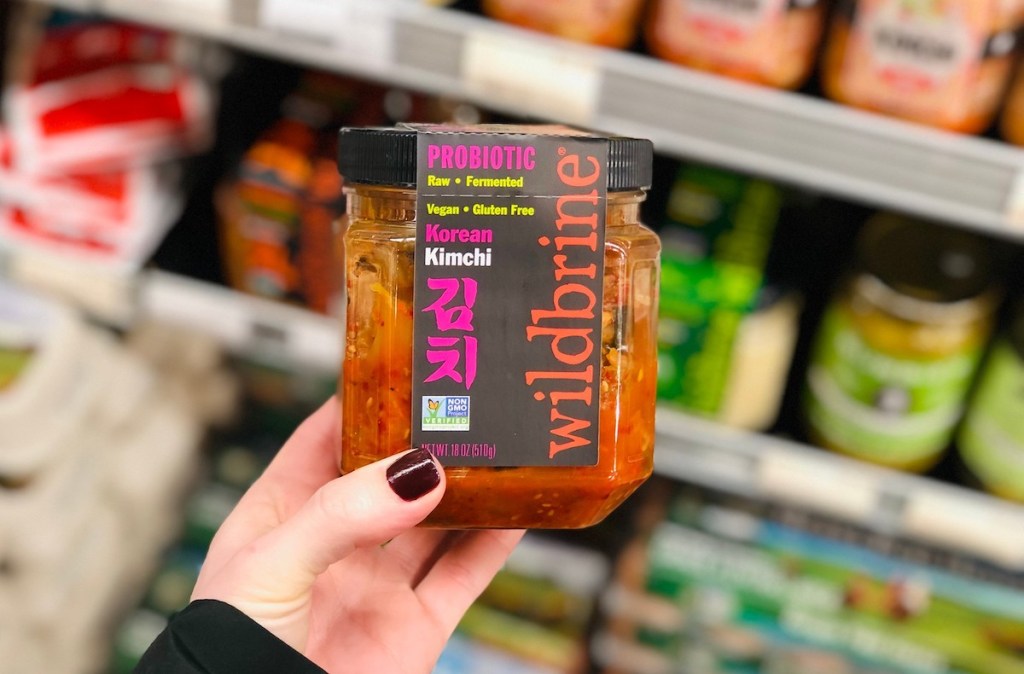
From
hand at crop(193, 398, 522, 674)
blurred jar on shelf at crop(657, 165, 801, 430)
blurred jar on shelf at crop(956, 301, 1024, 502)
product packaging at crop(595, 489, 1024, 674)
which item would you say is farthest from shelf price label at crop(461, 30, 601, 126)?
product packaging at crop(595, 489, 1024, 674)

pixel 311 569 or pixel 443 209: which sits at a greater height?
pixel 443 209

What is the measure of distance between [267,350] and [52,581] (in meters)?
0.46

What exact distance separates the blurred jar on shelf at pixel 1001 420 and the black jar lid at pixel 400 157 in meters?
0.53

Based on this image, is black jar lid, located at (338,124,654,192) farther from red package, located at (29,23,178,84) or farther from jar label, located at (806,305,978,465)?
red package, located at (29,23,178,84)

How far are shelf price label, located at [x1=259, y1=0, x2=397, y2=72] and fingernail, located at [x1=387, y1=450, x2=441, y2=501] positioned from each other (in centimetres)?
49

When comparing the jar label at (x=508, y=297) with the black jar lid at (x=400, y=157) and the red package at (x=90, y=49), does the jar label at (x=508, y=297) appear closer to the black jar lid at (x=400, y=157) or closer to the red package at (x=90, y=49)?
the black jar lid at (x=400, y=157)

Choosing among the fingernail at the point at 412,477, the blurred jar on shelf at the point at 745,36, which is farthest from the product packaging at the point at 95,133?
the fingernail at the point at 412,477

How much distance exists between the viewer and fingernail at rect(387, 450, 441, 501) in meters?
0.55

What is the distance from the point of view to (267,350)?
1.17 m

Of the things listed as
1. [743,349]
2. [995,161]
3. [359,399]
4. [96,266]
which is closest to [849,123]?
[995,161]

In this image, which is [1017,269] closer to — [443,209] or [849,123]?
[849,123]

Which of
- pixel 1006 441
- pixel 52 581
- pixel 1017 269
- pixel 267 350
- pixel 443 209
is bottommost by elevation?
pixel 52 581

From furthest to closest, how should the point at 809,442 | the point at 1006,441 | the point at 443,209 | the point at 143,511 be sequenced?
the point at 143,511 → the point at 809,442 → the point at 1006,441 → the point at 443,209

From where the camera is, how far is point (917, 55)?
802mm
